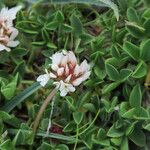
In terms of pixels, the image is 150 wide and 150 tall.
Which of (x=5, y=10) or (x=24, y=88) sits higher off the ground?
(x=5, y=10)

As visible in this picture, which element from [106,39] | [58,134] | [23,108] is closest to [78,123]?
[58,134]

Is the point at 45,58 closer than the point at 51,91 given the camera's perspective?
No

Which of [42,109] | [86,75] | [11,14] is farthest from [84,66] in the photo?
[11,14]

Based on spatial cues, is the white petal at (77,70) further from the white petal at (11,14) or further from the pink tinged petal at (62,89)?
the white petal at (11,14)

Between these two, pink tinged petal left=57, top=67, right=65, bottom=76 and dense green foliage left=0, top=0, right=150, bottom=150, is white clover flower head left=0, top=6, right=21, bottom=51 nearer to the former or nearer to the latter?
dense green foliage left=0, top=0, right=150, bottom=150

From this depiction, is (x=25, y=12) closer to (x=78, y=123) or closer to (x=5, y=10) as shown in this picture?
(x=5, y=10)

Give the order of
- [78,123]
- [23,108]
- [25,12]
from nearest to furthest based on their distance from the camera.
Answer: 1. [78,123]
2. [23,108]
3. [25,12]

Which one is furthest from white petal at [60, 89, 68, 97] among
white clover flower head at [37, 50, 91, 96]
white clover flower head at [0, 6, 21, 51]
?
white clover flower head at [0, 6, 21, 51]

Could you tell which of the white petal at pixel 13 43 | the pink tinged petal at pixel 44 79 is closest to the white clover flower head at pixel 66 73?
the pink tinged petal at pixel 44 79
